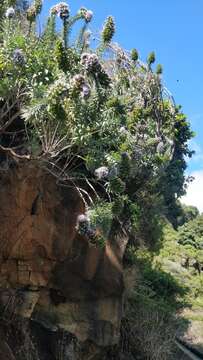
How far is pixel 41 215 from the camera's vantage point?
7.72m

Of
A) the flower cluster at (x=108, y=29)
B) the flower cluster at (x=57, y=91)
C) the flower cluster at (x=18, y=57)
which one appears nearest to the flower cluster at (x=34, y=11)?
the flower cluster at (x=108, y=29)

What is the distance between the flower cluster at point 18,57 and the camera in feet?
18.5

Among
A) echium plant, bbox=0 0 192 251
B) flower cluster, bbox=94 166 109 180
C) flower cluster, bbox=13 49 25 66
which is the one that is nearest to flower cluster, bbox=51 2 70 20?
echium plant, bbox=0 0 192 251

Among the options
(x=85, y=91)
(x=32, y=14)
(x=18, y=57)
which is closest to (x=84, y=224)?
(x=85, y=91)

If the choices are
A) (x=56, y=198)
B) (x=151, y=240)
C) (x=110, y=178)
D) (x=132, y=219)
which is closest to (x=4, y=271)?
(x=56, y=198)

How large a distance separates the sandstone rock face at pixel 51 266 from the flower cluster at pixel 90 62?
1704mm

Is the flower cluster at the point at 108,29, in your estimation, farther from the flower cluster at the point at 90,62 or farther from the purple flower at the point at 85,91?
→ the purple flower at the point at 85,91

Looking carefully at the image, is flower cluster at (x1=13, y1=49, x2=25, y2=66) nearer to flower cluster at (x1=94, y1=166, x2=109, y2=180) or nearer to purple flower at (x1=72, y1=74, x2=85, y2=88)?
purple flower at (x1=72, y1=74, x2=85, y2=88)

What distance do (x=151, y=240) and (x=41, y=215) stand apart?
4.73 m

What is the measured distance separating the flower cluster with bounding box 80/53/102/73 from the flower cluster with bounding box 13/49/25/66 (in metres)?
0.59

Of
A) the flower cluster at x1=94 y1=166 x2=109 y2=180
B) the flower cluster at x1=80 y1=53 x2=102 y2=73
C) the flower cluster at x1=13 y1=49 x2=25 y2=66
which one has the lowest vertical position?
the flower cluster at x1=94 y1=166 x2=109 y2=180

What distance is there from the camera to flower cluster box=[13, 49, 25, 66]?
5645 mm

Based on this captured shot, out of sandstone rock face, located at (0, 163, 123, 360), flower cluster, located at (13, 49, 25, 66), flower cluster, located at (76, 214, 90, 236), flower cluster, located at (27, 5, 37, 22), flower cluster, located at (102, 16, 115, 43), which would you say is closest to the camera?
flower cluster, located at (13, 49, 25, 66)

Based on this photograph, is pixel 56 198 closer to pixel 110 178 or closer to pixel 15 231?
pixel 15 231
